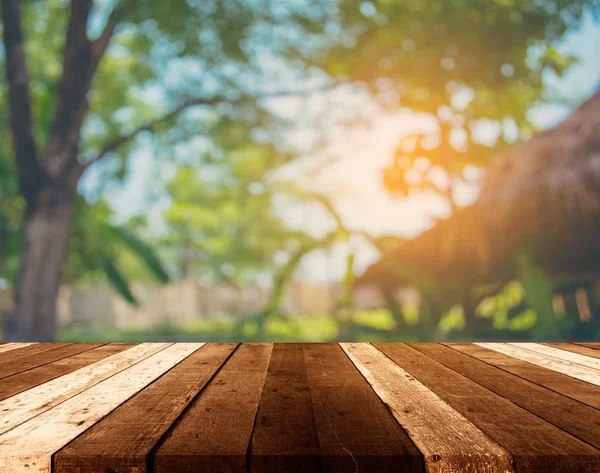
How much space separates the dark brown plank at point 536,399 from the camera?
0.81 m

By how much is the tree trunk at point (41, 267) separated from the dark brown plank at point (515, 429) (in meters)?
5.14

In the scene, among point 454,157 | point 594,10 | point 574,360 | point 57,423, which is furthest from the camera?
point 454,157

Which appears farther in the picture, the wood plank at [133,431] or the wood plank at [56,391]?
the wood plank at [56,391]

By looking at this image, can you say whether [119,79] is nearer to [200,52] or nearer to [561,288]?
[200,52]

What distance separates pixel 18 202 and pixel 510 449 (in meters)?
7.00

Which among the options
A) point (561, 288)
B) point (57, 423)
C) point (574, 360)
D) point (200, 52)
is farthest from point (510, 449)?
point (200, 52)

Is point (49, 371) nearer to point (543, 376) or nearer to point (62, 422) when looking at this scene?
point (62, 422)

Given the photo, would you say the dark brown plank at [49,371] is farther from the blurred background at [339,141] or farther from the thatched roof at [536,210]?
the thatched roof at [536,210]

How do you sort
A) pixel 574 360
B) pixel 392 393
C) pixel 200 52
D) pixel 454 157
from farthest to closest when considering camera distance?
1. pixel 454 157
2. pixel 200 52
3. pixel 574 360
4. pixel 392 393

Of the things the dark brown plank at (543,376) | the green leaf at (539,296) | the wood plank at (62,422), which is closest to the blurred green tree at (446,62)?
the green leaf at (539,296)

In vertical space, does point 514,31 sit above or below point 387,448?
above

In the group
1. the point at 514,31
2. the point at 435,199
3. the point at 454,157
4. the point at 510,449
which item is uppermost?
the point at 514,31

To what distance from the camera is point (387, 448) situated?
26.7 inches

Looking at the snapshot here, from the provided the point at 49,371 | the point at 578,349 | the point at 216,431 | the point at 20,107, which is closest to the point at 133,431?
the point at 216,431
